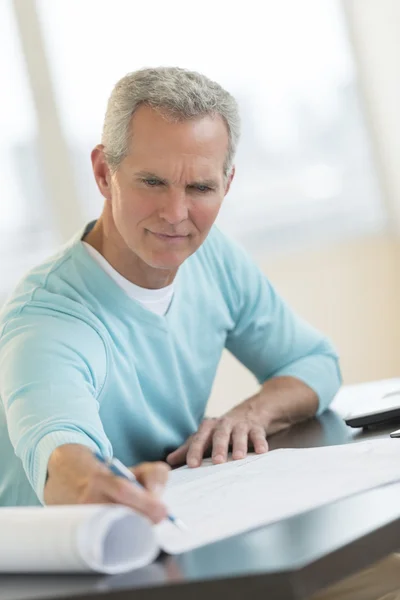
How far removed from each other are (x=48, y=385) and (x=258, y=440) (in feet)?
1.35

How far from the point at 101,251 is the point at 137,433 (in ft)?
1.08

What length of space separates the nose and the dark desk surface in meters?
0.65

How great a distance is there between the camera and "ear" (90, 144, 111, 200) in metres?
1.68

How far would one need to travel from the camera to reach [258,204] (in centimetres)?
437

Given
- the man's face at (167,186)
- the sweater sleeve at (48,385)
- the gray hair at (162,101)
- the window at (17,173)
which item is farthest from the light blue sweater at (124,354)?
the window at (17,173)

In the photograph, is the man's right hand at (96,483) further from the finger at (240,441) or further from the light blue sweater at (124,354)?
the finger at (240,441)

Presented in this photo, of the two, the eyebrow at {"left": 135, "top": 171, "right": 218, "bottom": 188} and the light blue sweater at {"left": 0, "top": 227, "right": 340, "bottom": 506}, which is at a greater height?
the eyebrow at {"left": 135, "top": 171, "right": 218, "bottom": 188}

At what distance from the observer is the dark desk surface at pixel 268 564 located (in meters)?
0.82

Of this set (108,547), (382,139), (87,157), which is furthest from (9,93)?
(108,547)

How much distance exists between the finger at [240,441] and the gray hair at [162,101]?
444 millimetres

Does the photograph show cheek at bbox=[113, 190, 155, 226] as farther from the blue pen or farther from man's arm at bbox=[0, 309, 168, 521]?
the blue pen

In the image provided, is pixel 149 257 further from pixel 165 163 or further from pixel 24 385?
pixel 24 385

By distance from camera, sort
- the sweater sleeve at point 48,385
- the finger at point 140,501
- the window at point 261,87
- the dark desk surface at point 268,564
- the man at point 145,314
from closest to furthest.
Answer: the dark desk surface at point 268,564 < the finger at point 140,501 < the sweater sleeve at point 48,385 < the man at point 145,314 < the window at point 261,87

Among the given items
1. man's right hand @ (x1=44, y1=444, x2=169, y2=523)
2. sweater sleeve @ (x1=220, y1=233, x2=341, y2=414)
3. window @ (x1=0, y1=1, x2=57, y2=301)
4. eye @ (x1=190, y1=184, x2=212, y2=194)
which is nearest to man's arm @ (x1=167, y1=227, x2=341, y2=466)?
sweater sleeve @ (x1=220, y1=233, x2=341, y2=414)
